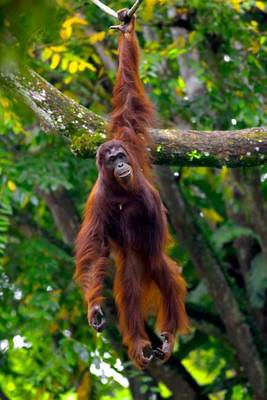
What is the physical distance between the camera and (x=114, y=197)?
16.4ft

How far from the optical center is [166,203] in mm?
8359

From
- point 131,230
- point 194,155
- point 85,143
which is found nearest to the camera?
point 194,155

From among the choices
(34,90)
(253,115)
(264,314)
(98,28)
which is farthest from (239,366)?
(34,90)

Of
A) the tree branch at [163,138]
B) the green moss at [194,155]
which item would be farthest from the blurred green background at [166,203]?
the green moss at [194,155]

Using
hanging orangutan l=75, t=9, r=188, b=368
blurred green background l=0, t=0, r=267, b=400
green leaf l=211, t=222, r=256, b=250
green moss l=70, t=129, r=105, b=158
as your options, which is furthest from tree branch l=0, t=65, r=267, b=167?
green leaf l=211, t=222, r=256, b=250

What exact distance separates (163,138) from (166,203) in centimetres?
374

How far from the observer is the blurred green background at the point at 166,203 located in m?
7.88

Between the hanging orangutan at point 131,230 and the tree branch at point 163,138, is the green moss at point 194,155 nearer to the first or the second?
the tree branch at point 163,138

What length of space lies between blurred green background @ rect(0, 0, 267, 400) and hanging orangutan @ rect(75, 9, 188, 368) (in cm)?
199

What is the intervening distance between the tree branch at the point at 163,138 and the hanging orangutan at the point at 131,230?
0.15m

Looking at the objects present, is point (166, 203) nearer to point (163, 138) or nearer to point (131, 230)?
point (131, 230)

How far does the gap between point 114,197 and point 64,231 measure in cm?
403

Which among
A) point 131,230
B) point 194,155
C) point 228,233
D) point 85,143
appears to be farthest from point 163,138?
point 228,233

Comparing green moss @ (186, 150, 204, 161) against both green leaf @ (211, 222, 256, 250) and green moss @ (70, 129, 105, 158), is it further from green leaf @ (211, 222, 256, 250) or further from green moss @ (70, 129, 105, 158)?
green leaf @ (211, 222, 256, 250)
